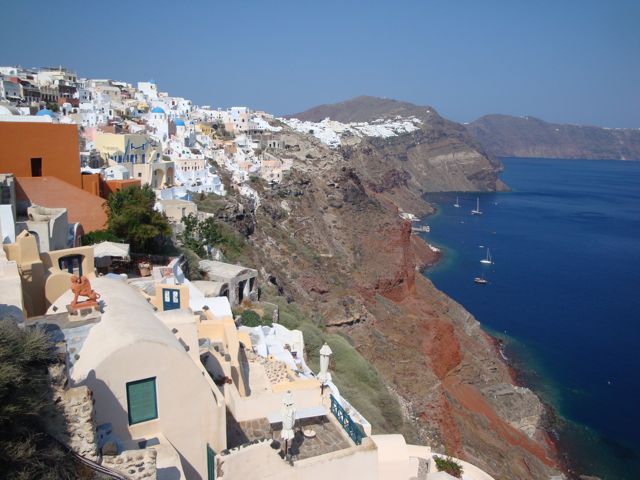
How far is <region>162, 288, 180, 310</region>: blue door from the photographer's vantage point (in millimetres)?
14070

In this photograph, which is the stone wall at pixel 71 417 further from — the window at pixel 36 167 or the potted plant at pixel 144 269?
the window at pixel 36 167

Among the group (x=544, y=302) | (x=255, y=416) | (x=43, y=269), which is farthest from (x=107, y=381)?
(x=544, y=302)

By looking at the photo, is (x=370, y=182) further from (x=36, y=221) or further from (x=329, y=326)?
(x=36, y=221)

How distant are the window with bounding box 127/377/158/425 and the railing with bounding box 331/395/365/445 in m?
3.49

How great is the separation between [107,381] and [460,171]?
16043 cm

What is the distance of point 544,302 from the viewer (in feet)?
190

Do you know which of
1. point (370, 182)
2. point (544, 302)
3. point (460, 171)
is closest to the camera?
point (544, 302)

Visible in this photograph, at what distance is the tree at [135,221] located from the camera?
2017cm

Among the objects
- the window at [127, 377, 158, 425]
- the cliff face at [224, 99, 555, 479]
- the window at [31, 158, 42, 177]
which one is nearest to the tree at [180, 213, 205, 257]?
the cliff face at [224, 99, 555, 479]

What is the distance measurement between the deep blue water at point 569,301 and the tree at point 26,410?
1251 inches

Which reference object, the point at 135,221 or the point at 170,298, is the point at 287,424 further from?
the point at 135,221

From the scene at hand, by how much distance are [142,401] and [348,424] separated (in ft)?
12.5

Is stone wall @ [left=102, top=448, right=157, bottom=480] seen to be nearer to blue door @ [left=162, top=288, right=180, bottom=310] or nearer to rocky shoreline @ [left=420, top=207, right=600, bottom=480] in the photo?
blue door @ [left=162, top=288, right=180, bottom=310]

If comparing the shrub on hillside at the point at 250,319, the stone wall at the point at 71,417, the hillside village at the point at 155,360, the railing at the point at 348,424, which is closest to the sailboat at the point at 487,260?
the hillside village at the point at 155,360
